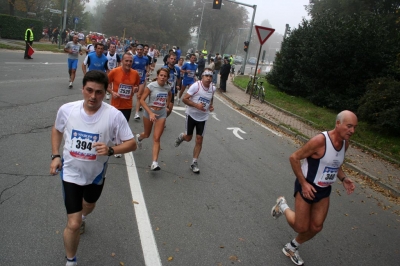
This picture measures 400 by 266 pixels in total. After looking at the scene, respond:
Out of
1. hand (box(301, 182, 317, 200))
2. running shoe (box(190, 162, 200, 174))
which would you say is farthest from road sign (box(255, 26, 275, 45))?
hand (box(301, 182, 317, 200))

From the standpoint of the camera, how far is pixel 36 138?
7.16 metres

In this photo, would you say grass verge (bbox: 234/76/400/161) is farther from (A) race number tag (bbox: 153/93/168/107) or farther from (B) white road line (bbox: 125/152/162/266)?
(B) white road line (bbox: 125/152/162/266)

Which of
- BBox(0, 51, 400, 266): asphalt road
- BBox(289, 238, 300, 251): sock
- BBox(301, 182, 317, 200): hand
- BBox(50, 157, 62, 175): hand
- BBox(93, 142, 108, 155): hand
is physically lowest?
BBox(0, 51, 400, 266): asphalt road

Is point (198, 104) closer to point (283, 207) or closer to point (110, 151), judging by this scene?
point (283, 207)

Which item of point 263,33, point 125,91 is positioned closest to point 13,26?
point 263,33

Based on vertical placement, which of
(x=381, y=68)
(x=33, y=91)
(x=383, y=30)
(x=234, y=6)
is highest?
(x=234, y=6)

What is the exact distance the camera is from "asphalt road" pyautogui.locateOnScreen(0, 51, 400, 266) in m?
3.82

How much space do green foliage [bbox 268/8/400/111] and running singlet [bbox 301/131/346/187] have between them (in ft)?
43.2

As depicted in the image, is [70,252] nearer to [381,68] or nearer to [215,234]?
[215,234]

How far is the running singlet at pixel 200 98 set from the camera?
21.8 ft

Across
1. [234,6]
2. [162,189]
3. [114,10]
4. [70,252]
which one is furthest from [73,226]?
[234,6]

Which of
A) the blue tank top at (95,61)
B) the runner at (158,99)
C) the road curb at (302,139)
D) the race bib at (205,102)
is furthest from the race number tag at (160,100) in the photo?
the road curb at (302,139)

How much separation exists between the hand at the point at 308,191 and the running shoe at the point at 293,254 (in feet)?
2.33

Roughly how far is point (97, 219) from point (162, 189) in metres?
1.41
